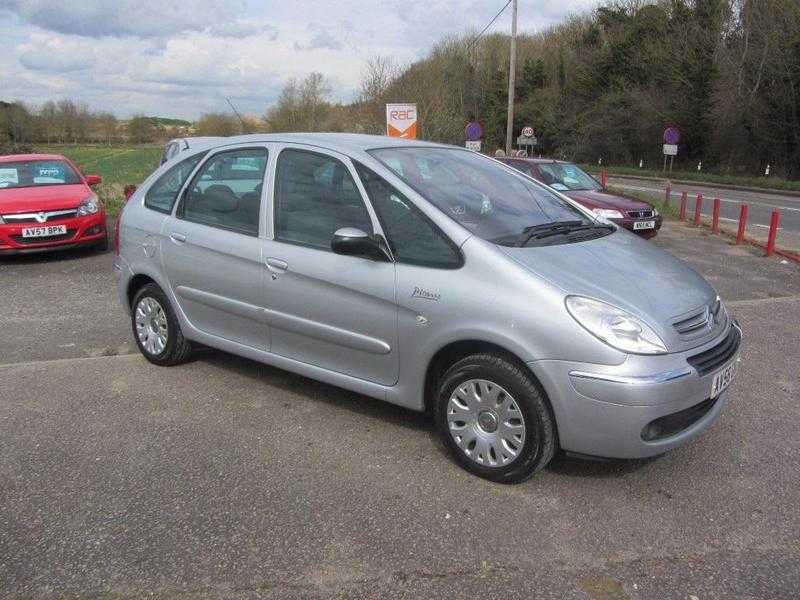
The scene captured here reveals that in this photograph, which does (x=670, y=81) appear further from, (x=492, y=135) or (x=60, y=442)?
(x=60, y=442)

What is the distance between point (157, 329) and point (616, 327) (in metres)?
3.43

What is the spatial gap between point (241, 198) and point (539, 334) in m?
2.26

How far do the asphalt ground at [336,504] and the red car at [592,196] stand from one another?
690 centimetres

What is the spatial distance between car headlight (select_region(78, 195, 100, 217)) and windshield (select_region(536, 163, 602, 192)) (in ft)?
23.6

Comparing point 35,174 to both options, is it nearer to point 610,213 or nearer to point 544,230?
point 610,213

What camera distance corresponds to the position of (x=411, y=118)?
16859 millimetres

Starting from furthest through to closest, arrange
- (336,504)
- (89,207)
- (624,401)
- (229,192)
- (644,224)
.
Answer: (644,224)
(89,207)
(229,192)
(336,504)
(624,401)

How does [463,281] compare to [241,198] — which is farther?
[241,198]

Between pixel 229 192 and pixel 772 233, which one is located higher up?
pixel 229 192

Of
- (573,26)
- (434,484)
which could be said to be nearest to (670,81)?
(573,26)

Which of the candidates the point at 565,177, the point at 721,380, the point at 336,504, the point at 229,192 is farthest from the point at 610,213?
the point at 336,504

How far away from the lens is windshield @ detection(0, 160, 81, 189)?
10836 millimetres

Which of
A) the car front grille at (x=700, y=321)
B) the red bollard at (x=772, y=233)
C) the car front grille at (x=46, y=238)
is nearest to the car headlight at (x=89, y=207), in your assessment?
the car front grille at (x=46, y=238)

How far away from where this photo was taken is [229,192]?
4664 mm
